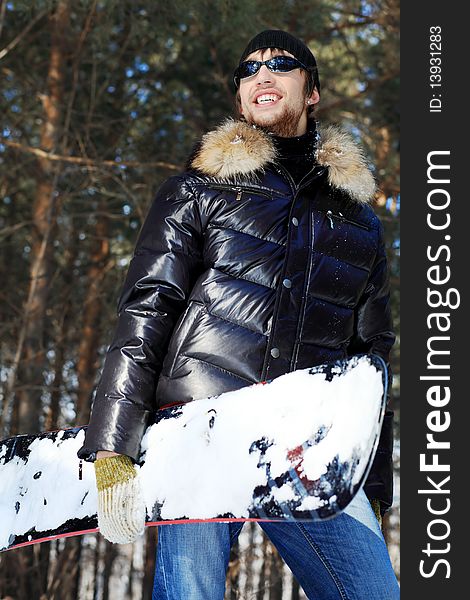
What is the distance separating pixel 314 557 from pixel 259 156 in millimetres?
1095

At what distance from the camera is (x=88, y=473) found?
2.24 metres

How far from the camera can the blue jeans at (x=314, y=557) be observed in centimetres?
193

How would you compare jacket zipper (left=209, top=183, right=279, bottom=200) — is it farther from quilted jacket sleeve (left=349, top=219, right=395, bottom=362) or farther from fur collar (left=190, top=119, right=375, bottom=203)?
quilted jacket sleeve (left=349, top=219, right=395, bottom=362)

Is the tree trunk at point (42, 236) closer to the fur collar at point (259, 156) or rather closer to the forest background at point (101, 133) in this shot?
the forest background at point (101, 133)

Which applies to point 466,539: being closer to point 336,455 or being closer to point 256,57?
point 336,455

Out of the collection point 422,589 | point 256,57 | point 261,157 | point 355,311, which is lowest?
point 422,589

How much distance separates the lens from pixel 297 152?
2.39m

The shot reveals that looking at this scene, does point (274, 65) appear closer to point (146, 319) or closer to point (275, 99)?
point (275, 99)

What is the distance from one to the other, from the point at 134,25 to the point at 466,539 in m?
6.36

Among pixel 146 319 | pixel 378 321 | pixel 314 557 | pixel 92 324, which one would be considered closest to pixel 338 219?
pixel 378 321

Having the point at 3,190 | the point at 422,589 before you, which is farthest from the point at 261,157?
the point at 3,190

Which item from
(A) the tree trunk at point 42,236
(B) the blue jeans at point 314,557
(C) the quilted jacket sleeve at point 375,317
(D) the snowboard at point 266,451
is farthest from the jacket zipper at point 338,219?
(A) the tree trunk at point 42,236

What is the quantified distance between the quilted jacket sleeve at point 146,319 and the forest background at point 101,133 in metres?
4.40

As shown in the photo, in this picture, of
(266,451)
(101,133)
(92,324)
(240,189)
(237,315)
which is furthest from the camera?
(92,324)
